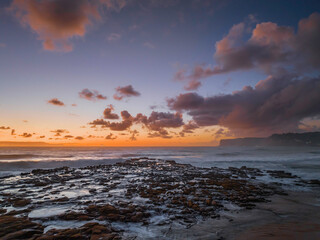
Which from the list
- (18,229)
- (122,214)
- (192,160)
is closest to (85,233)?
(122,214)

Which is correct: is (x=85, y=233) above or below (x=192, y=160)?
above

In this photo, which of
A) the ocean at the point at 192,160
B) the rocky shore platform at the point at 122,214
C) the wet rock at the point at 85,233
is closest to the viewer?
the wet rock at the point at 85,233

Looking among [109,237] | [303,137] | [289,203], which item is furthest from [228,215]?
[303,137]

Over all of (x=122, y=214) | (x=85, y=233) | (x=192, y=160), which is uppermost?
(x=85, y=233)

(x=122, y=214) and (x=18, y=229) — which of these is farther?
(x=122, y=214)

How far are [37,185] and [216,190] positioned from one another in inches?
600

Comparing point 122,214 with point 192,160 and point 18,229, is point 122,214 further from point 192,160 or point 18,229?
point 192,160

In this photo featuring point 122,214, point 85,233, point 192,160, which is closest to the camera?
point 85,233

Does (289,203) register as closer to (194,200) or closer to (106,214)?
(194,200)

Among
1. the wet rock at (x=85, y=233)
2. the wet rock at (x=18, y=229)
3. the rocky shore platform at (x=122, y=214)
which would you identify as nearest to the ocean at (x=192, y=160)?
the rocky shore platform at (x=122, y=214)

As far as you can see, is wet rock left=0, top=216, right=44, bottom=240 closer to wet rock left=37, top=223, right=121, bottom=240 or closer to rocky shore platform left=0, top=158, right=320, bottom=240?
rocky shore platform left=0, top=158, right=320, bottom=240

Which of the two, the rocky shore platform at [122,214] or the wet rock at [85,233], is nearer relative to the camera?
the wet rock at [85,233]

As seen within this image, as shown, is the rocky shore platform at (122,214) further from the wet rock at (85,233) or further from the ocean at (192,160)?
the ocean at (192,160)

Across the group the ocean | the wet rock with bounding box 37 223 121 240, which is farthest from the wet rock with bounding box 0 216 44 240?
the ocean
